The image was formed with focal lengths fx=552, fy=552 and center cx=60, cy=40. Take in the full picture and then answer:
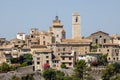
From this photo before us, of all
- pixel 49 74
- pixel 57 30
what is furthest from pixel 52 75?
pixel 57 30

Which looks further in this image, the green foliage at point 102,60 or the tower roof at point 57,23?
the tower roof at point 57,23

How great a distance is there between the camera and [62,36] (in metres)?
78.2

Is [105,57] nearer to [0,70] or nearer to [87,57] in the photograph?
[87,57]

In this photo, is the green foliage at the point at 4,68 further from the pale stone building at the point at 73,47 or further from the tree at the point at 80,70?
the tree at the point at 80,70

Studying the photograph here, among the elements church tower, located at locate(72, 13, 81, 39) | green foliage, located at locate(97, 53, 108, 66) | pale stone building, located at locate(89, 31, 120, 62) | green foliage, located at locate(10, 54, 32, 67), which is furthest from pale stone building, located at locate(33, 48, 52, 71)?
church tower, located at locate(72, 13, 81, 39)

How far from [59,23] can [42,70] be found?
1353cm

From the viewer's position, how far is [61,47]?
7400 cm

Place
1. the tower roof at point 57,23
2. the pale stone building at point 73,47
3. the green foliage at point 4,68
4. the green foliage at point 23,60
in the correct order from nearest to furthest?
1. the green foliage at point 4,68
2. the green foliage at point 23,60
3. the pale stone building at point 73,47
4. the tower roof at point 57,23

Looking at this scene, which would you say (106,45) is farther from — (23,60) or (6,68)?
(6,68)

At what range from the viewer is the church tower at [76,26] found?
79.4 metres

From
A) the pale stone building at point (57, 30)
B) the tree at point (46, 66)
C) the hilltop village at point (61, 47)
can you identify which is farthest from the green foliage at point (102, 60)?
the pale stone building at point (57, 30)

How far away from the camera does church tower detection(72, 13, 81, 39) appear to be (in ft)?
260

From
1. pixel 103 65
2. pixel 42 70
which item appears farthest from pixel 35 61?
pixel 103 65

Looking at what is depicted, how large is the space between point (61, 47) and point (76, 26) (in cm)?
704
